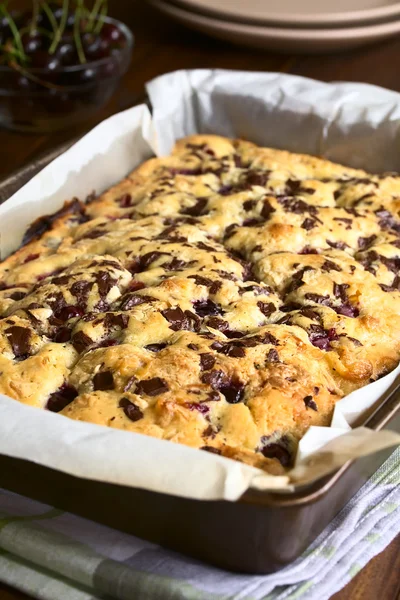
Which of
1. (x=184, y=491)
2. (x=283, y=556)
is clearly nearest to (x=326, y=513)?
(x=283, y=556)

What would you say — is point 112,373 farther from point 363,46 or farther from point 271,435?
point 363,46

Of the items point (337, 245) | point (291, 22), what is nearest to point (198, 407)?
point (337, 245)

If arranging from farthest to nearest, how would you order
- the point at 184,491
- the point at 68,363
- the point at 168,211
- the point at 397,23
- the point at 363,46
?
the point at 363,46 → the point at 397,23 → the point at 168,211 → the point at 68,363 → the point at 184,491

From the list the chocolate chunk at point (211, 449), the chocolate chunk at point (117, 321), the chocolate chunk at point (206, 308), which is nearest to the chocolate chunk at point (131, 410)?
the chocolate chunk at point (211, 449)

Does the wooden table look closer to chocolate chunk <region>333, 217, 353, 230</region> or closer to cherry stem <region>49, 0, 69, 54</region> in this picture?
cherry stem <region>49, 0, 69, 54</region>

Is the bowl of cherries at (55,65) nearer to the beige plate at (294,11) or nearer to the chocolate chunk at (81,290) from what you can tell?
the beige plate at (294,11)

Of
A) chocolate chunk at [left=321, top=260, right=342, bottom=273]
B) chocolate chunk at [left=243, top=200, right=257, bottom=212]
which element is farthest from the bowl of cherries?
chocolate chunk at [left=321, top=260, right=342, bottom=273]
